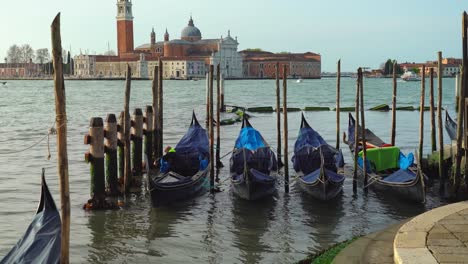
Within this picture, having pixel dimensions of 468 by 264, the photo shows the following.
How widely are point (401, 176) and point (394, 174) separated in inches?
7.2

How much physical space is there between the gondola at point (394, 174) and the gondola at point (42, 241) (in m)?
5.07

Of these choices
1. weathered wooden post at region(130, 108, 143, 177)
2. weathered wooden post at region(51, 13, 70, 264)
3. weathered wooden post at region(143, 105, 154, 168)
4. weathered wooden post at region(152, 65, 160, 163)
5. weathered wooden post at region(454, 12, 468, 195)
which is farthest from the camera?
weathered wooden post at region(143, 105, 154, 168)

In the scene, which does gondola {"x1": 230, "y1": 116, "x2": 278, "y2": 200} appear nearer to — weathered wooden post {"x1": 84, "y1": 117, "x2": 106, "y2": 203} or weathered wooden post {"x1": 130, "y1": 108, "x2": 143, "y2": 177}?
weathered wooden post {"x1": 130, "y1": 108, "x2": 143, "y2": 177}

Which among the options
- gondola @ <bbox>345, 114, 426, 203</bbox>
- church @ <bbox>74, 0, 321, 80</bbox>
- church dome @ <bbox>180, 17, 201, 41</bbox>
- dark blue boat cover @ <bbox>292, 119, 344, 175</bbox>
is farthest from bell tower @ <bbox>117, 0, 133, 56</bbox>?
gondola @ <bbox>345, 114, 426, 203</bbox>

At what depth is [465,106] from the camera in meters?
8.16

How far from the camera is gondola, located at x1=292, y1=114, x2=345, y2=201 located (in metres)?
8.71

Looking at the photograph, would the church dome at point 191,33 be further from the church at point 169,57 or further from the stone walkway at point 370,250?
the stone walkway at point 370,250

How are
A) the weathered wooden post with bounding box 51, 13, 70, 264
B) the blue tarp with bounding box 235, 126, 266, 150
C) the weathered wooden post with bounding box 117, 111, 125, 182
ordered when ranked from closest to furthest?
the weathered wooden post with bounding box 51, 13, 70, 264, the weathered wooden post with bounding box 117, 111, 125, 182, the blue tarp with bounding box 235, 126, 266, 150

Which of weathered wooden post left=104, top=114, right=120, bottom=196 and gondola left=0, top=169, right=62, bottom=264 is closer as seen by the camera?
gondola left=0, top=169, right=62, bottom=264

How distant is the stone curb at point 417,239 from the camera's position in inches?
165

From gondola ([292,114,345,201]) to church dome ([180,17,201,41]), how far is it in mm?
102958

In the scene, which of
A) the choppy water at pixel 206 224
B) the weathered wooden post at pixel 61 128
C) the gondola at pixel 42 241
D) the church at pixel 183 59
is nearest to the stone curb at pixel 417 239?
the choppy water at pixel 206 224

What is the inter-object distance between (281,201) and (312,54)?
4554 inches

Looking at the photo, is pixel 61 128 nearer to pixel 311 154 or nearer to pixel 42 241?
pixel 42 241
